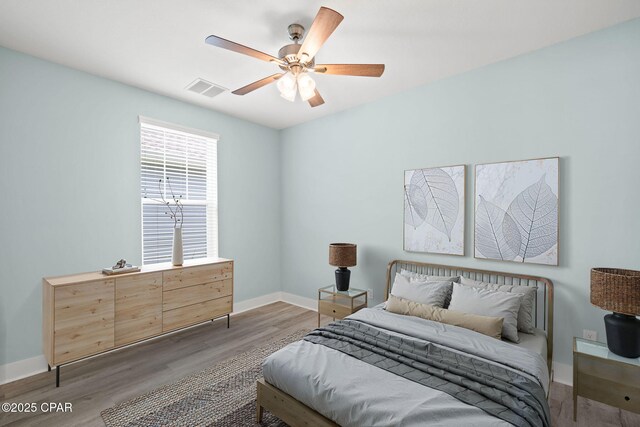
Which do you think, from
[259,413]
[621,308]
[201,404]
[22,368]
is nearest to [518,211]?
[621,308]

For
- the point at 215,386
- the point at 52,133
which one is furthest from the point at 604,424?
the point at 52,133

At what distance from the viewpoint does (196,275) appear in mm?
3498

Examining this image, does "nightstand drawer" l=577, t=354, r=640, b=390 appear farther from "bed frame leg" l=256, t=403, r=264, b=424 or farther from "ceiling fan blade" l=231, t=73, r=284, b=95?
"ceiling fan blade" l=231, t=73, r=284, b=95

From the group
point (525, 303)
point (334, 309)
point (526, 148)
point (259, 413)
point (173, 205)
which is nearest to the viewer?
point (259, 413)

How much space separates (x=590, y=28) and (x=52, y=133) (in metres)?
4.78

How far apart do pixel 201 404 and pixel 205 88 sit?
3.12 metres

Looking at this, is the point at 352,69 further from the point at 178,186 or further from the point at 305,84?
the point at 178,186

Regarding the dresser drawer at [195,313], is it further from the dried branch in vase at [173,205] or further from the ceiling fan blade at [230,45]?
the ceiling fan blade at [230,45]

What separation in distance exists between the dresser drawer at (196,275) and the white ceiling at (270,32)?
210 cm

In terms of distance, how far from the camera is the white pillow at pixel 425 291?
280 cm

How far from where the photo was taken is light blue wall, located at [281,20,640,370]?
2350 mm

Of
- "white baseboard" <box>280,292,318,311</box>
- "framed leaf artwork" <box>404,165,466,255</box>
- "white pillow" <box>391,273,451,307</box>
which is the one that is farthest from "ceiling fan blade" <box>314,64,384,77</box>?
"white baseboard" <box>280,292,318,311</box>

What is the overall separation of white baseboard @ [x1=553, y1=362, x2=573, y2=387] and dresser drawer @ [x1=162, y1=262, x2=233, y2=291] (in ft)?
11.4

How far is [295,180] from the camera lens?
484 centimetres
